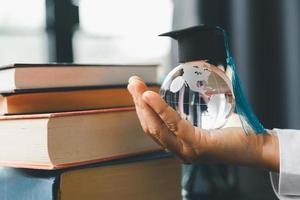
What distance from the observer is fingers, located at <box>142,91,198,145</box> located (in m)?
0.49

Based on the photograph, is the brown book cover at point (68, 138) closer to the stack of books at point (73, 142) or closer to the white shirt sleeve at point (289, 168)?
the stack of books at point (73, 142)

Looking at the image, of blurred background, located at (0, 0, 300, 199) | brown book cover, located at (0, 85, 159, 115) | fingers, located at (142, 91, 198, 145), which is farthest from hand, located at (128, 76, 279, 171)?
blurred background, located at (0, 0, 300, 199)

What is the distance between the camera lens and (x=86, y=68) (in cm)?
62

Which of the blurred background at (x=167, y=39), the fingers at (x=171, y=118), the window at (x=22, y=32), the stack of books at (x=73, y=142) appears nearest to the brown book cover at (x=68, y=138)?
the stack of books at (x=73, y=142)

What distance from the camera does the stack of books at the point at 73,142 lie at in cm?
54

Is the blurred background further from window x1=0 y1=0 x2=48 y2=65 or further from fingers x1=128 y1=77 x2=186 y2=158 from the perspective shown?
fingers x1=128 y1=77 x2=186 y2=158

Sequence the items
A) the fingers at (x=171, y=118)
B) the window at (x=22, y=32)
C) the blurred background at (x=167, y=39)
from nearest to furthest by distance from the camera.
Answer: the fingers at (x=171, y=118) < the blurred background at (x=167, y=39) < the window at (x=22, y=32)

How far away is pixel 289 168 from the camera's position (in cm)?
57

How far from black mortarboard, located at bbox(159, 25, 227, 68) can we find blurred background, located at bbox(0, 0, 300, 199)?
0.33 meters

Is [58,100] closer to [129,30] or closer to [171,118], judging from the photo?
[171,118]

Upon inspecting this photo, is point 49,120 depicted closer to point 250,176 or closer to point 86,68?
point 86,68

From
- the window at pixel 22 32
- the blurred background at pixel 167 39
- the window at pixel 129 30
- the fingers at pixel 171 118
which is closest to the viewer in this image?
the fingers at pixel 171 118

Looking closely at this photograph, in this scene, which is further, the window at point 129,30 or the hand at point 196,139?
the window at point 129,30

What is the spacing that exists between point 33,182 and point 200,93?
232 mm
